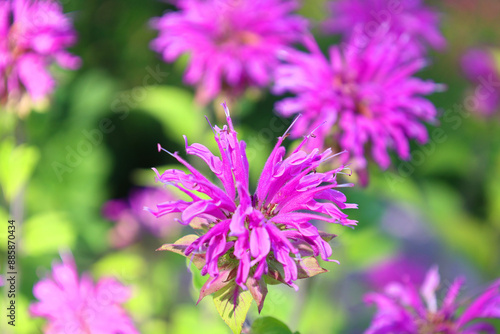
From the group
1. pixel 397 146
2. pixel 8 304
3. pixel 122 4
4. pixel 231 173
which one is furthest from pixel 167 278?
pixel 122 4

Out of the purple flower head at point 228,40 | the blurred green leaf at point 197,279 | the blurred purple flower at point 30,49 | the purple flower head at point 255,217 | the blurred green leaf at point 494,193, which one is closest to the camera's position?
the purple flower head at point 255,217

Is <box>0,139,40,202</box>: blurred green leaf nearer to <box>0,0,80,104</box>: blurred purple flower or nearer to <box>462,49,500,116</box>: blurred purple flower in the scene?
<box>0,0,80,104</box>: blurred purple flower

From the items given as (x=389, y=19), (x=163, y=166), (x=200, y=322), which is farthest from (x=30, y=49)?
(x=389, y=19)

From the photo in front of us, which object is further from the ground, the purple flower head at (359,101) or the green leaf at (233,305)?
the purple flower head at (359,101)

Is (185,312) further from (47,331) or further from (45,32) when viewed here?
(45,32)

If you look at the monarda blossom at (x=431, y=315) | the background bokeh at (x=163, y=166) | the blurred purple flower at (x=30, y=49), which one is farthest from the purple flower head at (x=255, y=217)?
the blurred purple flower at (x=30, y=49)

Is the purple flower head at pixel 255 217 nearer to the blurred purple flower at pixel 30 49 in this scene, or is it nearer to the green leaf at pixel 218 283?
the green leaf at pixel 218 283
